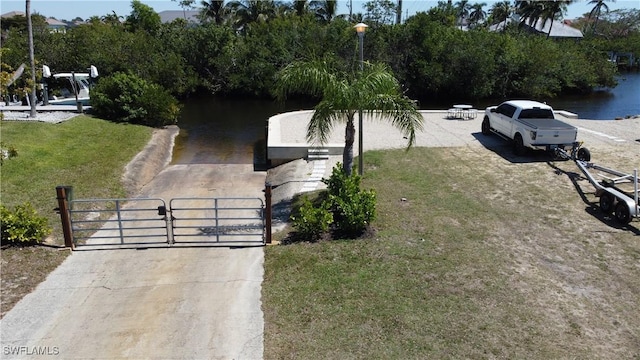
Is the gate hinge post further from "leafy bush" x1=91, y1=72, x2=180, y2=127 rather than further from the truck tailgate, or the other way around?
"leafy bush" x1=91, y1=72, x2=180, y2=127

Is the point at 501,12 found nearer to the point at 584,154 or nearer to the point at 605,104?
the point at 605,104

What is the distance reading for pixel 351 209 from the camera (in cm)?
1008

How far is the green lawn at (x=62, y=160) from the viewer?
12688 mm

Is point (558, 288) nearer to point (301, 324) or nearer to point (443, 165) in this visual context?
point (301, 324)

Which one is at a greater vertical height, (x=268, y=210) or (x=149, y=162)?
(x=268, y=210)

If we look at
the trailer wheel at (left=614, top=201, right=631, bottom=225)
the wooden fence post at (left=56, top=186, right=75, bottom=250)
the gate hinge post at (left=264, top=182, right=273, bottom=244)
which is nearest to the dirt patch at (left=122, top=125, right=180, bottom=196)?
the wooden fence post at (left=56, top=186, right=75, bottom=250)

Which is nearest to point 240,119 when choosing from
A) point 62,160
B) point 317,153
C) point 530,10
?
point 317,153

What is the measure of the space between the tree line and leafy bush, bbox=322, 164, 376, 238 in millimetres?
25701

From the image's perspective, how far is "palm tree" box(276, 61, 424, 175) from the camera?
36.1 ft

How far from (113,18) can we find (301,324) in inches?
2293

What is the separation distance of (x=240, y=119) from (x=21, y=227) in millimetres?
20358

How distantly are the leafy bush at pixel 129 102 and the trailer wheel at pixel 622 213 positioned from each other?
67.2ft

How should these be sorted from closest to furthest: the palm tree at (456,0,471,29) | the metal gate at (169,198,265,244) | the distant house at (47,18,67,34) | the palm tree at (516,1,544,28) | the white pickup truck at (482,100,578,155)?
1. the metal gate at (169,198,265,244)
2. the white pickup truck at (482,100,578,155)
3. the distant house at (47,18,67,34)
4. the palm tree at (516,1,544,28)
5. the palm tree at (456,0,471,29)

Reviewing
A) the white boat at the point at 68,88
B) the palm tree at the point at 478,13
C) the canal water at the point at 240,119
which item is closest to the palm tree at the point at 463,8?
the palm tree at the point at 478,13
